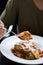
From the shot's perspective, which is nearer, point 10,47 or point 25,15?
point 10,47

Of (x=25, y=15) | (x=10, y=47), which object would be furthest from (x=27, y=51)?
(x=25, y=15)

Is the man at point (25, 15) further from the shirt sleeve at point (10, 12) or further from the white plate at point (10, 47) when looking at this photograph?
the white plate at point (10, 47)

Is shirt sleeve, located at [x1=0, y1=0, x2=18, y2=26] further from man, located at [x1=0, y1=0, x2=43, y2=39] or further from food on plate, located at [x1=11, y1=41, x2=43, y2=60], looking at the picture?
food on plate, located at [x1=11, y1=41, x2=43, y2=60]

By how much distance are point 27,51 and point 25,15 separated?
528 mm

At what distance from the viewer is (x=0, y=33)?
1078 mm

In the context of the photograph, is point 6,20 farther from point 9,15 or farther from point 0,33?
point 0,33

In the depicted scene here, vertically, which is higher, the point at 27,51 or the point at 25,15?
the point at 27,51

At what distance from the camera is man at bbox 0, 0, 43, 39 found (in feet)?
4.56

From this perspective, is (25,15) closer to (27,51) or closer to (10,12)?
(10,12)

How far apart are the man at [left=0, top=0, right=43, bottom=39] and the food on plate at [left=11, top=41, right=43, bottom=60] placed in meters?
0.41

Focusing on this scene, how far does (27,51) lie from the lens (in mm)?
939

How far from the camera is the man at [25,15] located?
139 centimetres

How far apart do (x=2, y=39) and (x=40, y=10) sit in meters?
0.39

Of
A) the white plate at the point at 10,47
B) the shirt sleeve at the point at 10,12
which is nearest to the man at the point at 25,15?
the shirt sleeve at the point at 10,12
